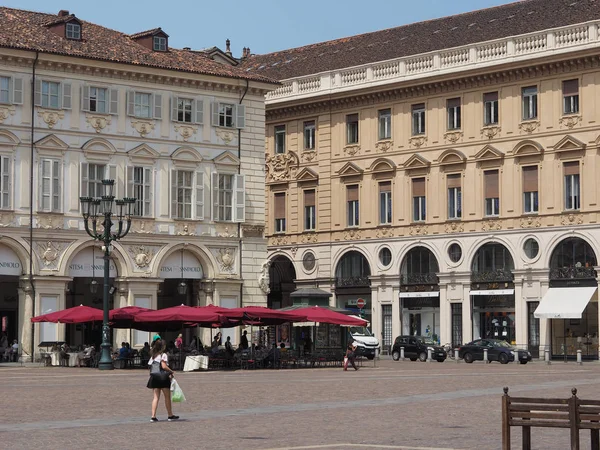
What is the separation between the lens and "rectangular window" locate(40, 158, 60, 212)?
61.8m

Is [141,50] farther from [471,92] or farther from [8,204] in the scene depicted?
[471,92]

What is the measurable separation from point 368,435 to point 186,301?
45.4m

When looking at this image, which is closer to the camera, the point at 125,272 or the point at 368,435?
the point at 368,435

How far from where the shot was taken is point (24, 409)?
95.7 ft

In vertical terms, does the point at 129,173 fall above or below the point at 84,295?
above

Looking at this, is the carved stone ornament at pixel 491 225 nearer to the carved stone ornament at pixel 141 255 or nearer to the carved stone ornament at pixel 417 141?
the carved stone ornament at pixel 417 141

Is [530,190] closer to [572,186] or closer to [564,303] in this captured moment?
[572,186]

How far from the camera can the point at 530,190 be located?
7319 cm

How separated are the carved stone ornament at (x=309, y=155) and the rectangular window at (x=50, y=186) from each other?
78.1 ft

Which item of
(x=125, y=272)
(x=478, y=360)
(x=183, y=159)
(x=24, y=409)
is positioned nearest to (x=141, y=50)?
(x=183, y=159)

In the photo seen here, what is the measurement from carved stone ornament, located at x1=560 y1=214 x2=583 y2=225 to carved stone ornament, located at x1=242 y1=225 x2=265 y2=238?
1496cm

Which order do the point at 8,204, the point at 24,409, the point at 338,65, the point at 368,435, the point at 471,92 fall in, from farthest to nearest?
the point at 338,65, the point at 471,92, the point at 8,204, the point at 24,409, the point at 368,435

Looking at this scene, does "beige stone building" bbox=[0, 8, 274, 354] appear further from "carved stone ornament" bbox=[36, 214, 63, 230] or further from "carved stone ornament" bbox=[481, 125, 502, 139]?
"carved stone ornament" bbox=[481, 125, 502, 139]

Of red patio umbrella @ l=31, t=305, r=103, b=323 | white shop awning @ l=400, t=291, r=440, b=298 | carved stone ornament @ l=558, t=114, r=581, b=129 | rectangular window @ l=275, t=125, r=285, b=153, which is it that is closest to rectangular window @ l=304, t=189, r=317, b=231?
rectangular window @ l=275, t=125, r=285, b=153
